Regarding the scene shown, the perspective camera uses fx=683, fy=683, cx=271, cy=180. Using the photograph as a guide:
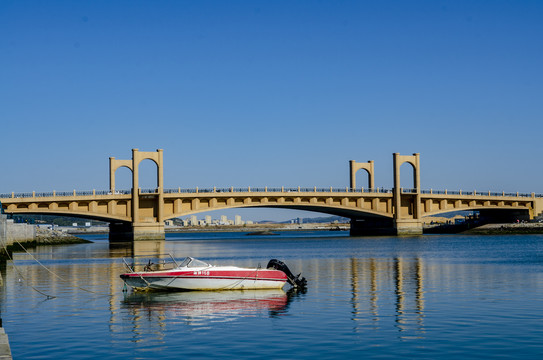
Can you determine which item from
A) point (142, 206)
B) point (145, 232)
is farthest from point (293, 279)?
point (142, 206)

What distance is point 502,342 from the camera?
17.8 meters

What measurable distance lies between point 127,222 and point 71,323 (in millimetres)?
85346

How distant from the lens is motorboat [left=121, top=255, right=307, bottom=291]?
29.6m

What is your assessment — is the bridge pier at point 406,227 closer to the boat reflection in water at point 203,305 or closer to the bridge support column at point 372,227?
the bridge support column at point 372,227

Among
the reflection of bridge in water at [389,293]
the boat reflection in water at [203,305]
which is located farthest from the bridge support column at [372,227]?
the boat reflection in water at [203,305]

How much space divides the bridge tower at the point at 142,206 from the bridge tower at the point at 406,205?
40127 millimetres

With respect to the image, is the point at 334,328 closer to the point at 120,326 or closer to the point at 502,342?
the point at 502,342

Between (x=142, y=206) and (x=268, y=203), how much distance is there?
745 inches

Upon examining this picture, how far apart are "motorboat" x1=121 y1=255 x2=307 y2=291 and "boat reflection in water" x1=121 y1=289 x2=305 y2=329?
10.8 inches

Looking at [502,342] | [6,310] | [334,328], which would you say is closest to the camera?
[502,342]

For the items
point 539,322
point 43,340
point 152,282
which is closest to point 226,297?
point 152,282

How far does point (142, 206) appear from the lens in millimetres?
101938

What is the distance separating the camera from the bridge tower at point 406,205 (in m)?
116

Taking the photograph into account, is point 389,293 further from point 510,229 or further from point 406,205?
point 510,229
